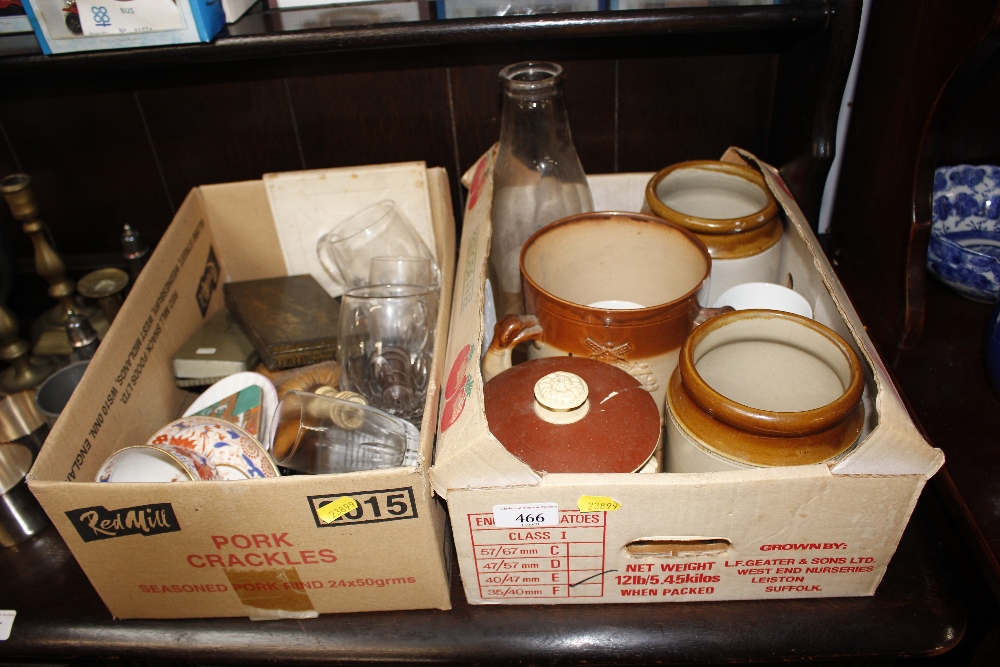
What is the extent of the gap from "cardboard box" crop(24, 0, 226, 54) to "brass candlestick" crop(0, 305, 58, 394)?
401mm

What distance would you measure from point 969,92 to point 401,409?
2.68 feet

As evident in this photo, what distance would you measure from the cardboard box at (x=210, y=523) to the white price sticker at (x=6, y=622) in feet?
0.38

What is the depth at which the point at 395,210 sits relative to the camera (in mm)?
1015

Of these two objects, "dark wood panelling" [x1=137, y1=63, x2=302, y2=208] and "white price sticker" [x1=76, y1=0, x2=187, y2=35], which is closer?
"white price sticker" [x1=76, y1=0, x2=187, y2=35]

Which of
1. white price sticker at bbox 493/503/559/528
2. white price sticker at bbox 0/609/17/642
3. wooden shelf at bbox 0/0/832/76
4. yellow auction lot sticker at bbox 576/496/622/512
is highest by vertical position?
wooden shelf at bbox 0/0/832/76

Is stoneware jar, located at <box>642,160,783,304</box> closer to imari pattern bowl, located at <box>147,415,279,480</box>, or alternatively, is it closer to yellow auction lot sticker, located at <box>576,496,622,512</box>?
yellow auction lot sticker, located at <box>576,496,622,512</box>

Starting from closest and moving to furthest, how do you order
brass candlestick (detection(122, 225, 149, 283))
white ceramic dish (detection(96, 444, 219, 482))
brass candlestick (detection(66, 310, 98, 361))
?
white ceramic dish (detection(96, 444, 219, 482)), brass candlestick (detection(66, 310, 98, 361)), brass candlestick (detection(122, 225, 149, 283))

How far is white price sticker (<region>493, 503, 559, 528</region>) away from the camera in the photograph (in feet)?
1.93

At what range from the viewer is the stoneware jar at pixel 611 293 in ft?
2.23

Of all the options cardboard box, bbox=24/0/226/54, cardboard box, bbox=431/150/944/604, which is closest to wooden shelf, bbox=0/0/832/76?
cardboard box, bbox=24/0/226/54

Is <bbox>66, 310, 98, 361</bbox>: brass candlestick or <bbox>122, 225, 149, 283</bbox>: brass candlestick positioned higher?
<bbox>122, 225, 149, 283</bbox>: brass candlestick

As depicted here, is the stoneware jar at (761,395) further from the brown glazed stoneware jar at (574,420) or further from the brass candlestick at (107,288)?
the brass candlestick at (107,288)

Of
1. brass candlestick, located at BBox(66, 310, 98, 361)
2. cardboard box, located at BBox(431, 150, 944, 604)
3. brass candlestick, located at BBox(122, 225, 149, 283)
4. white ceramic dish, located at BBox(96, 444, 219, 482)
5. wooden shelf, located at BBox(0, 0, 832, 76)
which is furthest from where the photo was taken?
brass candlestick, located at BBox(122, 225, 149, 283)

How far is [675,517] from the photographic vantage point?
0.59 meters
